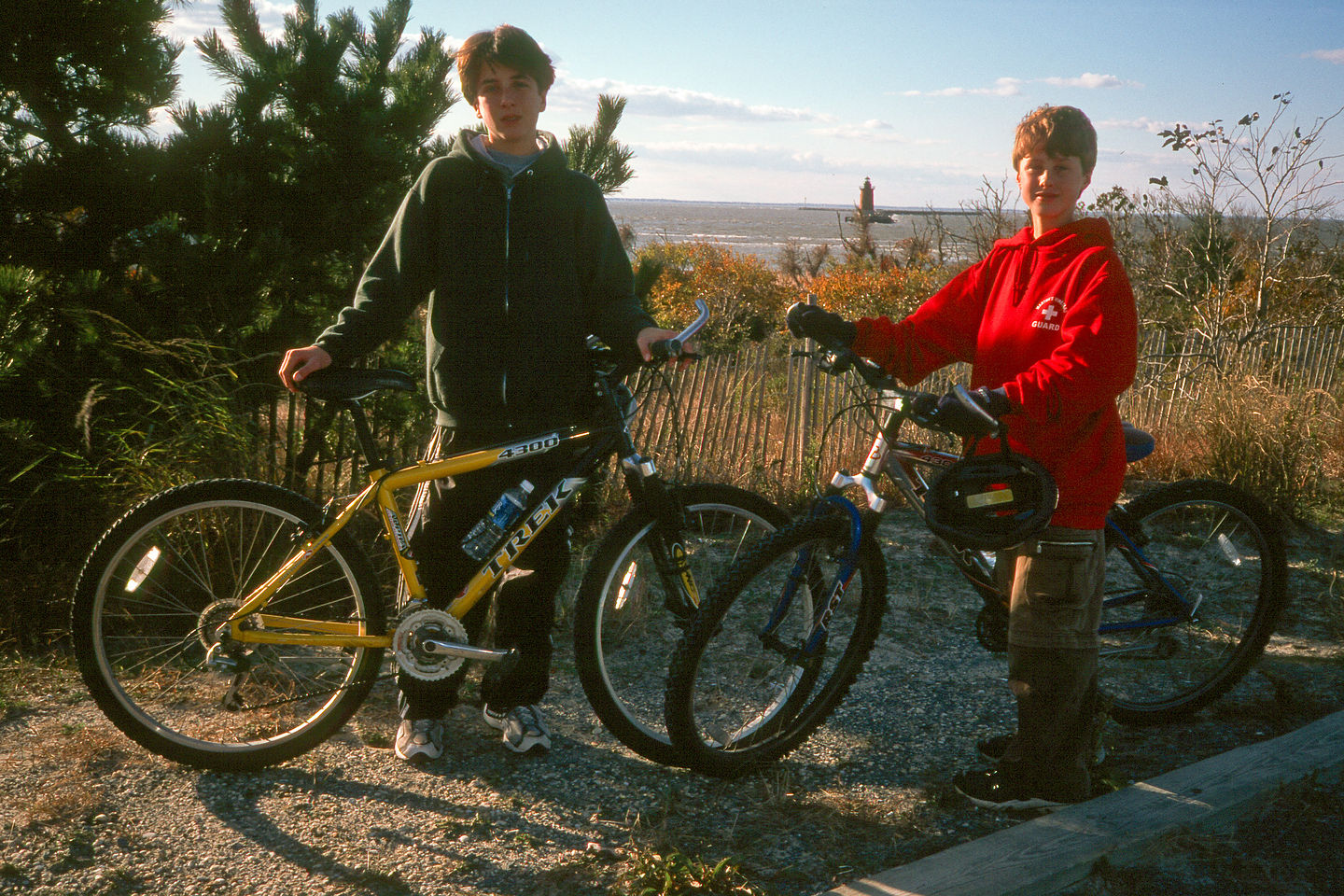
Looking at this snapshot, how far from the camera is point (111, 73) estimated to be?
3.84m

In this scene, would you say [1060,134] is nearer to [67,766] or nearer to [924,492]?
[924,492]

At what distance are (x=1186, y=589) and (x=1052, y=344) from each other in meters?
1.24

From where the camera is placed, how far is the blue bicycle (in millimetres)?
2668

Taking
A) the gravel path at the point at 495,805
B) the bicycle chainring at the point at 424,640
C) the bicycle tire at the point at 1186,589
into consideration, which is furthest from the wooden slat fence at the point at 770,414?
the bicycle chainring at the point at 424,640

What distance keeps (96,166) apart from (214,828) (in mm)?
2626

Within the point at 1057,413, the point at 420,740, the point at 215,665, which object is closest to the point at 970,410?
the point at 1057,413

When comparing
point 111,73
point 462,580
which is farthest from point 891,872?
point 111,73

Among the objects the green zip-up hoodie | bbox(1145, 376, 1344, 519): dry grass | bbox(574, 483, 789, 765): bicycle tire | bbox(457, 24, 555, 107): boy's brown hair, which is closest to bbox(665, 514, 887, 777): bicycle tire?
bbox(574, 483, 789, 765): bicycle tire

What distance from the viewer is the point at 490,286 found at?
2.71 meters

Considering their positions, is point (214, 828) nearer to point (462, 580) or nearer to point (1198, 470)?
point (462, 580)

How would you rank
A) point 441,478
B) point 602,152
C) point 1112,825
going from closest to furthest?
1. point 1112,825
2. point 441,478
3. point 602,152

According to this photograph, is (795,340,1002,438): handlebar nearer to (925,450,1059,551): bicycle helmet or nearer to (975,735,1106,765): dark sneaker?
(925,450,1059,551): bicycle helmet

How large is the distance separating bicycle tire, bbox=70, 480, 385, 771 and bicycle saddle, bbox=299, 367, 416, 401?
31 centimetres

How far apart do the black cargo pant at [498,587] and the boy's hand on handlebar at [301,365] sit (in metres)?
0.42
